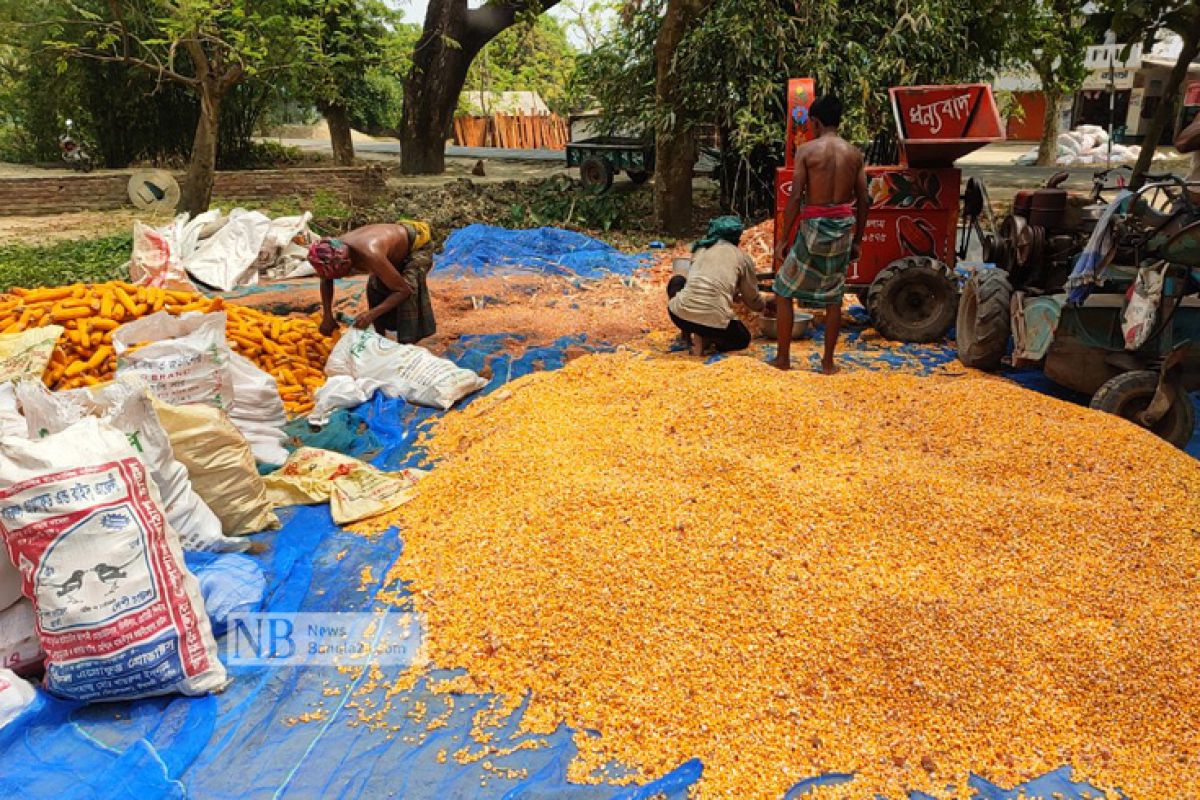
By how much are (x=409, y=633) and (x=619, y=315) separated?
Answer: 4.09 meters

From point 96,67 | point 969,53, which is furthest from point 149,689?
point 96,67

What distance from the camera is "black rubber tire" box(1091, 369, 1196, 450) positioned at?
12.4ft

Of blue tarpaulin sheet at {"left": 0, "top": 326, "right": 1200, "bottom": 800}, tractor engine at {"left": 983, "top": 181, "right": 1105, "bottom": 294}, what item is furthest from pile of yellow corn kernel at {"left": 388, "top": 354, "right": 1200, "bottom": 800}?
tractor engine at {"left": 983, "top": 181, "right": 1105, "bottom": 294}

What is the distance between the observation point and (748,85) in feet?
30.2

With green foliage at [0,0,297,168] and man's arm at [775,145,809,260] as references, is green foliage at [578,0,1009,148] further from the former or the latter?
green foliage at [0,0,297,168]

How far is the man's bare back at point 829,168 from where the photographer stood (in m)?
4.55

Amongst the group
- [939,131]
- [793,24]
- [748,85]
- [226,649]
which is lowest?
[226,649]

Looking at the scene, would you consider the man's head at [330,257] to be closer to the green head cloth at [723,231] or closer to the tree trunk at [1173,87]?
the green head cloth at [723,231]

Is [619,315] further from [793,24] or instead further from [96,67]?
[96,67]

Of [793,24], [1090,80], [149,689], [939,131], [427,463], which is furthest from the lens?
[1090,80]

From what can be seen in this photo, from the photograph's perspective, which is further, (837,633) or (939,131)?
(939,131)

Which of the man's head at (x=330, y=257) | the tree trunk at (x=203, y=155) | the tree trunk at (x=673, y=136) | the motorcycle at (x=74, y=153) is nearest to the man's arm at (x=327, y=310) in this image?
the man's head at (x=330, y=257)

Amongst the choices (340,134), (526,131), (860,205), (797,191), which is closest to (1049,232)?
(860,205)

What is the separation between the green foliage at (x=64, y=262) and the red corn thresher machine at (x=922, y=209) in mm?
6132
